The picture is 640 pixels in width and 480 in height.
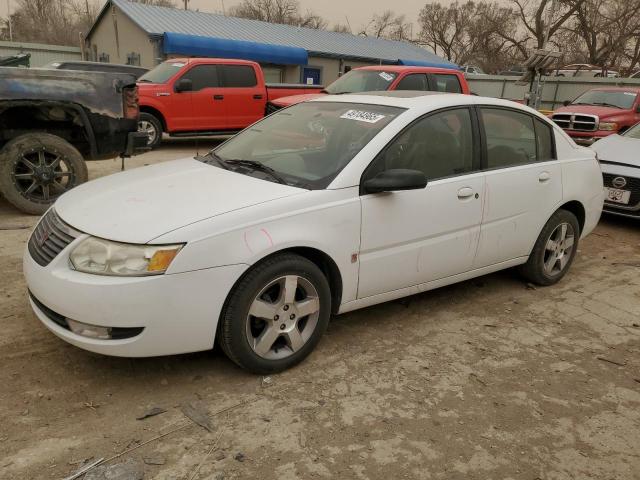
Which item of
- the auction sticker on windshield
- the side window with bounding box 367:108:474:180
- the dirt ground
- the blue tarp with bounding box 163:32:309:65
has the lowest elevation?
the dirt ground

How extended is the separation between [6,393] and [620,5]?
3550 cm

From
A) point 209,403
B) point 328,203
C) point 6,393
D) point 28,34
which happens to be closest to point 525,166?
point 328,203

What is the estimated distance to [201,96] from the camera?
36.1ft

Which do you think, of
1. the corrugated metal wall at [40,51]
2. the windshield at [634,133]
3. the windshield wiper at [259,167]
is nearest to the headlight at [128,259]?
the windshield wiper at [259,167]

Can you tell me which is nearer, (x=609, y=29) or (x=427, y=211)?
(x=427, y=211)

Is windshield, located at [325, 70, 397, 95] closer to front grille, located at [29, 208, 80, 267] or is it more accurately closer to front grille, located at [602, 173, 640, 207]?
front grille, located at [602, 173, 640, 207]

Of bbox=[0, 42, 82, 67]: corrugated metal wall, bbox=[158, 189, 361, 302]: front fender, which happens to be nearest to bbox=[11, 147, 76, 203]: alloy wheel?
bbox=[158, 189, 361, 302]: front fender

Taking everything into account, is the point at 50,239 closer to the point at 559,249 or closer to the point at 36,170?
the point at 36,170

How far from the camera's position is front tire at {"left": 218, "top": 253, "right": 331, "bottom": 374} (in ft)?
9.28

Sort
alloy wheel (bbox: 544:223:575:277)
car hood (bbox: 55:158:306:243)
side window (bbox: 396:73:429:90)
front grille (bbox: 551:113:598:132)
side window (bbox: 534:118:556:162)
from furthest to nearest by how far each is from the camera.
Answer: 1. front grille (bbox: 551:113:598:132)
2. side window (bbox: 396:73:429:90)
3. alloy wheel (bbox: 544:223:575:277)
4. side window (bbox: 534:118:556:162)
5. car hood (bbox: 55:158:306:243)

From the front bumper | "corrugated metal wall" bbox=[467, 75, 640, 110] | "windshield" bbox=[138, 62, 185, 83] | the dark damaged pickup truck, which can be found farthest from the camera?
"corrugated metal wall" bbox=[467, 75, 640, 110]

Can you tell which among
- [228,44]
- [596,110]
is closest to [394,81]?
[596,110]

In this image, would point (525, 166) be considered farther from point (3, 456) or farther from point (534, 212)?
point (3, 456)

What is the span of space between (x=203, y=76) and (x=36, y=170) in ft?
19.6
